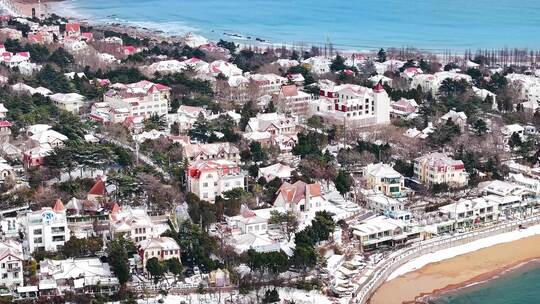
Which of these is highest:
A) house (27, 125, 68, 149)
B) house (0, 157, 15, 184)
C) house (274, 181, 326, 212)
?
house (27, 125, 68, 149)

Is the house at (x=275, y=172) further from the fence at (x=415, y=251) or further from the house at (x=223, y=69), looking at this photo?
the house at (x=223, y=69)

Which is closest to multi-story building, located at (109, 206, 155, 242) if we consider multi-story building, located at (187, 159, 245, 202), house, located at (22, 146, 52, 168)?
multi-story building, located at (187, 159, 245, 202)

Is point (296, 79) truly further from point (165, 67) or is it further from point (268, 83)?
point (165, 67)

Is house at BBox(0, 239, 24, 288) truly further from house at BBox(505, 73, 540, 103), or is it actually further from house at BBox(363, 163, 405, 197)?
house at BBox(505, 73, 540, 103)

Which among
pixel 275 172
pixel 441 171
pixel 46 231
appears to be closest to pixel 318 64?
pixel 441 171

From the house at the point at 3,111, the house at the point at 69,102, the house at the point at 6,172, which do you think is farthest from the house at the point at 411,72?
the house at the point at 6,172

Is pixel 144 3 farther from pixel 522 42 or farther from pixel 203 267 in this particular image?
pixel 203 267

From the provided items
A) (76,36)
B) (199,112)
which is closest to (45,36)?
(76,36)
